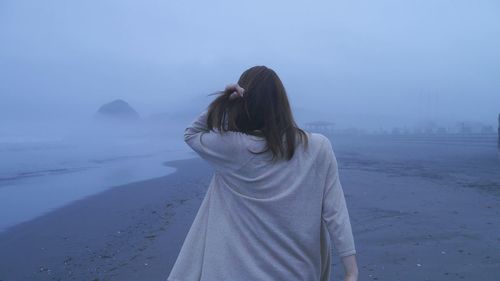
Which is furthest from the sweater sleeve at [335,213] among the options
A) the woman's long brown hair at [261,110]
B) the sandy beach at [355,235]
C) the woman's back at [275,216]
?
the sandy beach at [355,235]

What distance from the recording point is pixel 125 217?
9359 millimetres

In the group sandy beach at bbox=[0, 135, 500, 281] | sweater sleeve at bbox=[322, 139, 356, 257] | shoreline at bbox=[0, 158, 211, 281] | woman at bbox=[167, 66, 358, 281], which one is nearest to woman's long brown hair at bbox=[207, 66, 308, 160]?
woman at bbox=[167, 66, 358, 281]

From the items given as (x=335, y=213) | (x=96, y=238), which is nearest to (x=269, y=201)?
(x=335, y=213)

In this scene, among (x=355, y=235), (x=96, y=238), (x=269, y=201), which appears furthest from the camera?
(x=96, y=238)

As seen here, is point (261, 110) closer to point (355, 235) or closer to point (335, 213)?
point (335, 213)

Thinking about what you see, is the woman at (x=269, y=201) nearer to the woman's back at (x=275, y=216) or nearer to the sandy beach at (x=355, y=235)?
the woman's back at (x=275, y=216)

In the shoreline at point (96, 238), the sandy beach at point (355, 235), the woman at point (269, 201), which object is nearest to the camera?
the woman at point (269, 201)

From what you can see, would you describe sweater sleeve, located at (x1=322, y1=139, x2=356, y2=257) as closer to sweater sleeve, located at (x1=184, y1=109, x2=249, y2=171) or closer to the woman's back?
the woman's back

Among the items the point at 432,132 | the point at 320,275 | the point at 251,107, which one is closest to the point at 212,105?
the point at 251,107

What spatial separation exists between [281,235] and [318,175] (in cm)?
27

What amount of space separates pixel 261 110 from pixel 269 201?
1.16 feet

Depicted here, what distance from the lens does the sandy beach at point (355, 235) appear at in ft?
17.3

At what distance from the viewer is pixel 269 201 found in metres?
1.61

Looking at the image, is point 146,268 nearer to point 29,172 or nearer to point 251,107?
point 251,107
